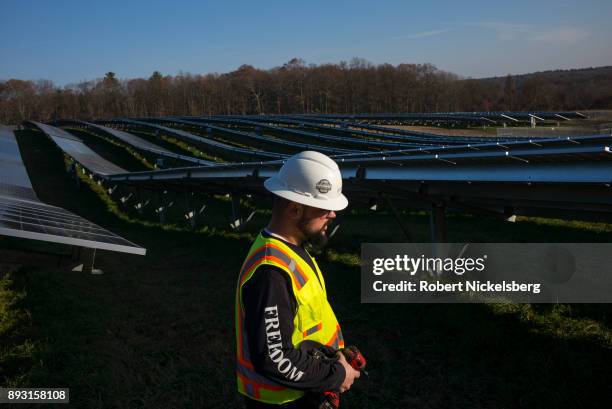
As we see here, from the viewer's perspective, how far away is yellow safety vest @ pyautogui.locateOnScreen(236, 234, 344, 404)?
10.1 ft

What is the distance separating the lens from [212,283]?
13141mm

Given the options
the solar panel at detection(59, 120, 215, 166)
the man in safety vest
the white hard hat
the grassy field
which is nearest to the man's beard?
the man in safety vest

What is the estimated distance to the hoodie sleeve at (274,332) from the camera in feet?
9.55

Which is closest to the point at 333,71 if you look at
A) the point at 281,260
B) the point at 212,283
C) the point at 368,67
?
the point at 368,67

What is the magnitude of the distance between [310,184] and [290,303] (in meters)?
0.79

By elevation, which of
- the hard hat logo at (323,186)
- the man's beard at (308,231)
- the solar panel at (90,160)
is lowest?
the solar panel at (90,160)

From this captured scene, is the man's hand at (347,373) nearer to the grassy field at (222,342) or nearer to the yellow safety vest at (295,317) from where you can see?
the yellow safety vest at (295,317)

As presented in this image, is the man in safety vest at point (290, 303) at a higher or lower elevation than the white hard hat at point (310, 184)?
lower

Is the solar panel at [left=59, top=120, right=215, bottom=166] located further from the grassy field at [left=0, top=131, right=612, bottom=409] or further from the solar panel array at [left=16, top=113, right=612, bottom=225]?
the grassy field at [left=0, top=131, right=612, bottom=409]

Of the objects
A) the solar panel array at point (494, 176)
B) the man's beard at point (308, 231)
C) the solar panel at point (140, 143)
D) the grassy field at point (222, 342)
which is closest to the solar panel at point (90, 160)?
the solar panel at point (140, 143)

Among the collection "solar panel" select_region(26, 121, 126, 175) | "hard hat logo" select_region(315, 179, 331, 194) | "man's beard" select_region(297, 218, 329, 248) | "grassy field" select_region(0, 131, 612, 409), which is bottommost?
"grassy field" select_region(0, 131, 612, 409)

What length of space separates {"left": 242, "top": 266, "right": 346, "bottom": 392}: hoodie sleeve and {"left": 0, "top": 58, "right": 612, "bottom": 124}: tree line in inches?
2624

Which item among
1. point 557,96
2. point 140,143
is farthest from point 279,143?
point 557,96

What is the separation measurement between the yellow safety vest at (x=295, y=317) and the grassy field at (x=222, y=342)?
155 inches
